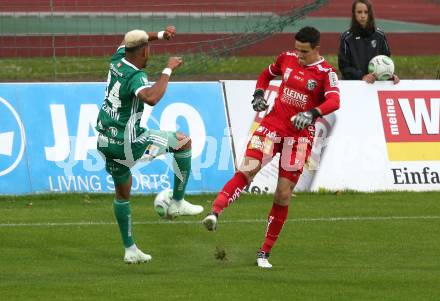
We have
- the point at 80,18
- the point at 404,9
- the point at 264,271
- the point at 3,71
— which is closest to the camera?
the point at 264,271

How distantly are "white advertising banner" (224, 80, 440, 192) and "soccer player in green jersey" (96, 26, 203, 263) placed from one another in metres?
4.60

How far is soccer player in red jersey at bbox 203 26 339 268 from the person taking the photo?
501 inches

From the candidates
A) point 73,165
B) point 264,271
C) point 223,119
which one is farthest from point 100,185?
point 264,271

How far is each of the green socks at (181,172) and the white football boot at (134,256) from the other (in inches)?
33.2

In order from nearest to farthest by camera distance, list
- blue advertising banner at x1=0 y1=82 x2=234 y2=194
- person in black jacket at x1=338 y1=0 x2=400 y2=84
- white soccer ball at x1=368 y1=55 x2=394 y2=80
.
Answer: blue advertising banner at x1=0 y1=82 x2=234 y2=194
white soccer ball at x1=368 y1=55 x2=394 y2=80
person in black jacket at x1=338 y1=0 x2=400 y2=84

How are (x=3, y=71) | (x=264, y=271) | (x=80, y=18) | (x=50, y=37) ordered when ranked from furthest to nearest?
1. (x=3, y=71)
2. (x=80, y=18)
3. (x=50, y=37)
4. (x=264, y=271)

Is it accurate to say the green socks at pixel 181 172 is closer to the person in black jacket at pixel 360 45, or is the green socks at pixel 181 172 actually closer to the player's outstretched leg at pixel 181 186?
the player's outstretched leg at pixel 181 186

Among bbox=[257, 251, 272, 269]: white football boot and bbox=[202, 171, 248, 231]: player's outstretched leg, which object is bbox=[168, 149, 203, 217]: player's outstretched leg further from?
bbox=[257, 251, 272, 269]: white football boot

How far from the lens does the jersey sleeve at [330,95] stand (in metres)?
12.6

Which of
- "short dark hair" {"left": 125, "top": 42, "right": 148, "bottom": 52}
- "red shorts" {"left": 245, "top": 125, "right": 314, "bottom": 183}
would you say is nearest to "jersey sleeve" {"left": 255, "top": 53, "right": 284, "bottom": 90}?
"red shorts" {"left": 245, "top": 125, "right": 314, "bottom": 183}

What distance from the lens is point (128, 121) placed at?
1273 centimetres

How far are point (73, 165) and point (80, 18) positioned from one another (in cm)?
575

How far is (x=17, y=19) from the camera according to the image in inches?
842

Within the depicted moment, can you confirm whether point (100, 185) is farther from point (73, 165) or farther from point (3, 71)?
point (3, 71)
